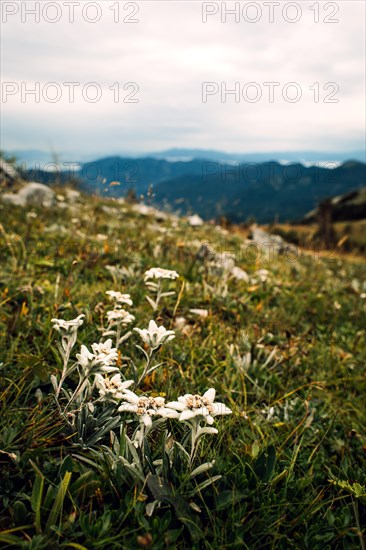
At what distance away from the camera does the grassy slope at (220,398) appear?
1.88 meters

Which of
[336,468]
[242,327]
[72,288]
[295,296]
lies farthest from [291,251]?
[336,468]

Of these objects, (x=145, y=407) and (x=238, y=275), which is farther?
(x=238, y=275)

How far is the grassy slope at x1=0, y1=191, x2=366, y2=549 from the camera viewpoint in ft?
6.17

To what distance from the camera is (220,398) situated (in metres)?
3.14

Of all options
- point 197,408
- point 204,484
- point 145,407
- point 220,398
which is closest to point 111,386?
point 145,407

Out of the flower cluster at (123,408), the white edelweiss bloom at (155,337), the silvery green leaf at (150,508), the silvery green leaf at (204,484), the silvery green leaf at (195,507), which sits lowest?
the silvery green leaf at (195,507)

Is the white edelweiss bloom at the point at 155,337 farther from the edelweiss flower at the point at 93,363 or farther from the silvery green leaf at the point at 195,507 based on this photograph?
the silvery green leaf at the point at 195,507

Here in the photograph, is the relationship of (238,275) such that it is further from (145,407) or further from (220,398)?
(145,407)

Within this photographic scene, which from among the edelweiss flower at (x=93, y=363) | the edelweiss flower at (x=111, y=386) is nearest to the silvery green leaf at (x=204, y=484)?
the edelweiss flower at (x=111, y=386)

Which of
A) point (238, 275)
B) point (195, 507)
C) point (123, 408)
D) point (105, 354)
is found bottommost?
point (195, 507)

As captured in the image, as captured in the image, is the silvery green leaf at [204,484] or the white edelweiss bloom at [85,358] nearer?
the silvery green leaf at [204,484]

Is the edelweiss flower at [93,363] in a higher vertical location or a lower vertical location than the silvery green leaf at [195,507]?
higher

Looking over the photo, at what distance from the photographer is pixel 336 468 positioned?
275 centimetres

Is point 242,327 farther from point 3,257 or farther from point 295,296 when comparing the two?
point 3,257
